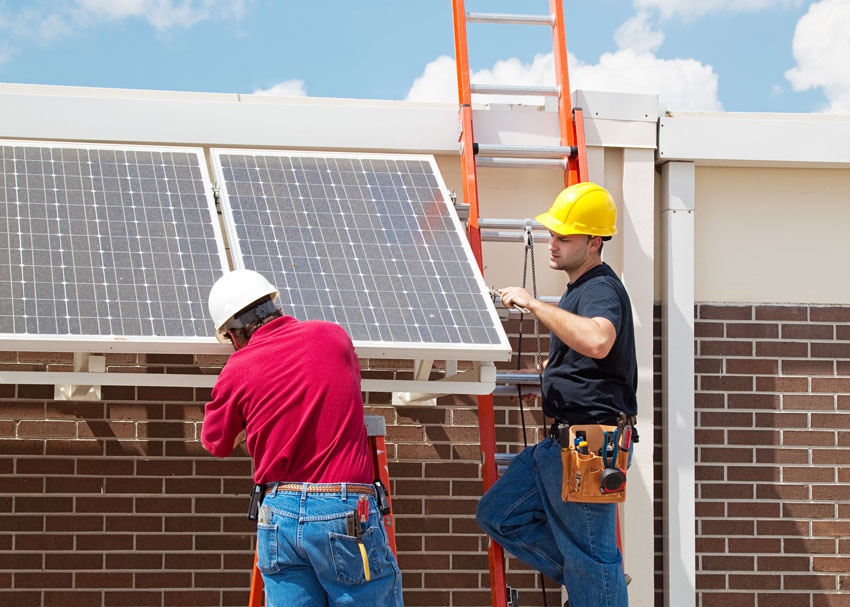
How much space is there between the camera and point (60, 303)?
15.3 feet

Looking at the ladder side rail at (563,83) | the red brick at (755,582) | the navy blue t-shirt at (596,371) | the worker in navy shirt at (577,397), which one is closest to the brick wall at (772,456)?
the red brick at (755,582)

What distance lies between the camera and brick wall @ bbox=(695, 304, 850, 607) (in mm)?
6387

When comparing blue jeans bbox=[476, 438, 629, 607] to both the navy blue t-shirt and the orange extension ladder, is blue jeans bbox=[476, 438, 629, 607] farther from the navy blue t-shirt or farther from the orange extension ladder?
the orange extension ladder

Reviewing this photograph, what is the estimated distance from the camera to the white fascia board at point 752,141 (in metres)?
6.32

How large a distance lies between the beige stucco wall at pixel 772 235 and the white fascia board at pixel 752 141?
0.15 meters

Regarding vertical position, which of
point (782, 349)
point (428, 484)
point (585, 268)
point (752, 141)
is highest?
point (752, 141)

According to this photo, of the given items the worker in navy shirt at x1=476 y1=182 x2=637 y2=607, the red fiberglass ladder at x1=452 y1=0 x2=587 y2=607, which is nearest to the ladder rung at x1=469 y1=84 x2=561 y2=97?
the red fiberglass ladder at x1=452 y1=0 x2=587 y2=607

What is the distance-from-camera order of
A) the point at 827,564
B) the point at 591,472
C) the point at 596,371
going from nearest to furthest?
the point at 591,472, the point at 596,371, the point at 827,564

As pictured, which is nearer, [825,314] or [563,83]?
[563,83]

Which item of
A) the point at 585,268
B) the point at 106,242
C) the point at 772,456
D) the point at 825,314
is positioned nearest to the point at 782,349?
the point at 825,314

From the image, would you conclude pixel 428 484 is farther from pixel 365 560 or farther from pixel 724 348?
pixel 365 560

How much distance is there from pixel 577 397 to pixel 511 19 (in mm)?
2598

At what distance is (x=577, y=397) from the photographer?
4.70 metres

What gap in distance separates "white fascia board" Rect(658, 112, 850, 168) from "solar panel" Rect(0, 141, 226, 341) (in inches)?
114
